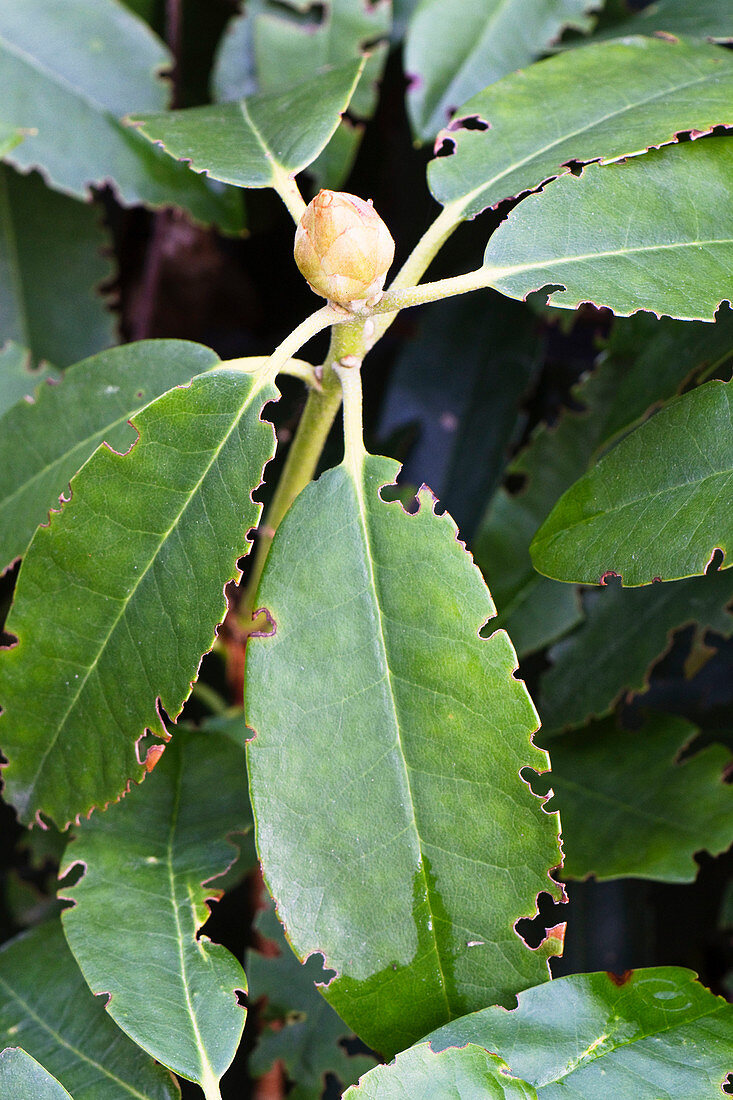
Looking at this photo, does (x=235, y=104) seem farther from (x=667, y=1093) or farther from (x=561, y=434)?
(x=667, y=1093)

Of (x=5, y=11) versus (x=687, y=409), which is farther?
(x=5, y=11)

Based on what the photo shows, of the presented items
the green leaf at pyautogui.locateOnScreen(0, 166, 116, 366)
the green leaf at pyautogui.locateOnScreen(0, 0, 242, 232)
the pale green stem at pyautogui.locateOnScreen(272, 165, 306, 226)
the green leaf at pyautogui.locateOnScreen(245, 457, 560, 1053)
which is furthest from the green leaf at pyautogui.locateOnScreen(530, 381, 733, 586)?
the green leaf at pyautogui.locateOnScreen(0, 166, 116, 366)

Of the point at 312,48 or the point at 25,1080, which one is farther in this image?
the point at 312,48

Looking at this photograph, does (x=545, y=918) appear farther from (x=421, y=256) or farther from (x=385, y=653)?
(x=421, y=256)

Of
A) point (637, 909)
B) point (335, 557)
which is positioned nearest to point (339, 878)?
point (335, 557)

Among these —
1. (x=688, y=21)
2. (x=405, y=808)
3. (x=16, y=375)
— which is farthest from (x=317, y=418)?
(x=688, y=21)

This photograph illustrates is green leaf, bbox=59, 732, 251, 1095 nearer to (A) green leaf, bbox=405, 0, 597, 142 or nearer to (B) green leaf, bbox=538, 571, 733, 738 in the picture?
(B) green leaf, bbox=538, 571, 733, 738

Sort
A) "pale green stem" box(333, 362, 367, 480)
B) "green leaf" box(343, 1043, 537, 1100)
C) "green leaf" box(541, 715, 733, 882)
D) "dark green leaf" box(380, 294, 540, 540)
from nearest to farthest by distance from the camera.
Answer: "green leaf" box(343, 1043, 537, 1100) < "pale green stem" box(333, 362, 367, 480) < "green leaf" box(541, 715, 733, 882) < "dark green leaf" box(380, 294, 540, 540)
